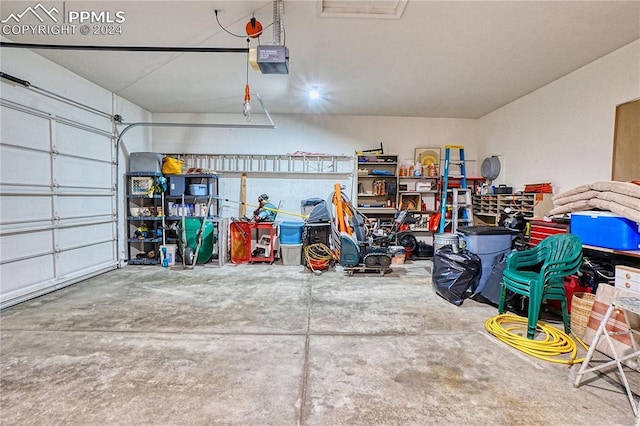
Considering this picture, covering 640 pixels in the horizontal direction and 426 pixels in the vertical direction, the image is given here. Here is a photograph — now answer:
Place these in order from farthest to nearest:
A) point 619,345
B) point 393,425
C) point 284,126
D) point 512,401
→ point 284,126
point 619,345
point 512,401
point 393,425

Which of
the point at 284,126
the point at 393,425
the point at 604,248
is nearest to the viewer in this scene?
the point at 393,425

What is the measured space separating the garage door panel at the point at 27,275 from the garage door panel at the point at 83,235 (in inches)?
10.2

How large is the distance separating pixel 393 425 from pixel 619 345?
1.99 metres

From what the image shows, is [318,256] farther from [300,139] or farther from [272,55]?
[272,55]

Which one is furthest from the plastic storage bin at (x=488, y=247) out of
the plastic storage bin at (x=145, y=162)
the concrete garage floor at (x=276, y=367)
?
the plastic storage bin at (x=145, y=162)

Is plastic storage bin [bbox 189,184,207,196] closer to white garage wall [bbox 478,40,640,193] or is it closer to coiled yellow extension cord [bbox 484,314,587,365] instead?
coiled yellow extension cord [bbox 484,314,587,365]

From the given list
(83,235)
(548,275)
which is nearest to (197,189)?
(83,235)

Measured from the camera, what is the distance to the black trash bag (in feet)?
11.0

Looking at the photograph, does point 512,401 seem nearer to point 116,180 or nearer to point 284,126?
point 284,126

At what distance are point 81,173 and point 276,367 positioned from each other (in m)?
4.26

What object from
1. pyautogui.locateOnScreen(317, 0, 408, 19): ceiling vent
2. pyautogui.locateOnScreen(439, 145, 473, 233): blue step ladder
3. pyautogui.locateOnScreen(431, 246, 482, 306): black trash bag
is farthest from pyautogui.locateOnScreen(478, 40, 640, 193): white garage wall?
pyautogui.locateOnScreen(317, 0, 408, 19): ceiling vent

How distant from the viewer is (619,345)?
219 centimetres

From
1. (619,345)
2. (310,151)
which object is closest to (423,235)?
(310,151)

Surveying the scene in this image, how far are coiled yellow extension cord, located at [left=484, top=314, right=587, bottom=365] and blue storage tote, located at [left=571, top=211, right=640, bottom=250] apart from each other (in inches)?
36.4
